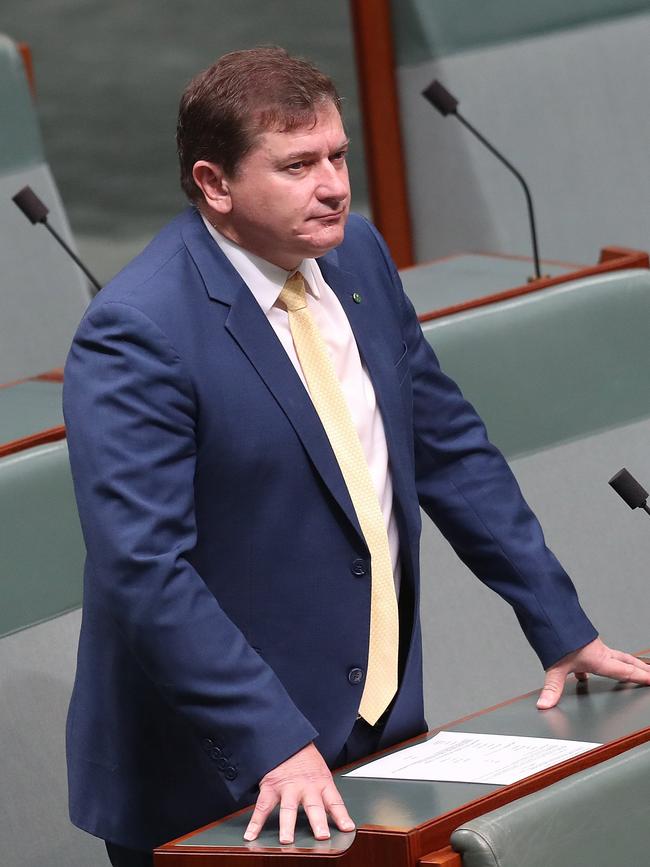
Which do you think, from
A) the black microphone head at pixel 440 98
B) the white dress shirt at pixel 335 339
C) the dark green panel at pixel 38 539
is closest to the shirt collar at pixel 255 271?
the white dress shirt at pixel 335 339

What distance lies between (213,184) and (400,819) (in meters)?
0.53

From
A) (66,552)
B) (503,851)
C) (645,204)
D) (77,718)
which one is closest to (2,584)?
(66,552)

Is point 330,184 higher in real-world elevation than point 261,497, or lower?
higher

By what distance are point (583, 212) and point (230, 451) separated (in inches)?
104

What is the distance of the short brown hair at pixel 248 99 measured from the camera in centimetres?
130

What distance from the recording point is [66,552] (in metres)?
1.94

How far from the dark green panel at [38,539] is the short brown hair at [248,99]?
68 centimetres

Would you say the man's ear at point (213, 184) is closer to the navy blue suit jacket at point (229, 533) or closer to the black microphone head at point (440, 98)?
the navy blue suit jacket at point (229, 533)

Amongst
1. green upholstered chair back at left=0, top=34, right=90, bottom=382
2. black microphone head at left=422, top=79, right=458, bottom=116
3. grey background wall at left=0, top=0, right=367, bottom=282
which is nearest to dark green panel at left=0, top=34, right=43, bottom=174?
green upholstered chair back at left=0, top=34, right=90, bottom=382

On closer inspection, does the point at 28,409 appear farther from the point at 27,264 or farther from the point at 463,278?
the point at 27,264

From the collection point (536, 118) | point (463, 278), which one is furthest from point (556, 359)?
point (536, 118)

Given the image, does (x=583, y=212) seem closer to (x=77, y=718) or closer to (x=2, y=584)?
(x=2, y=584)

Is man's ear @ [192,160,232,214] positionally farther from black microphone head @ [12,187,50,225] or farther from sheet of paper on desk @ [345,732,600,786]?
black microphone head @ [12,187,50,225]

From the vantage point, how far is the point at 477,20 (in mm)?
3885
